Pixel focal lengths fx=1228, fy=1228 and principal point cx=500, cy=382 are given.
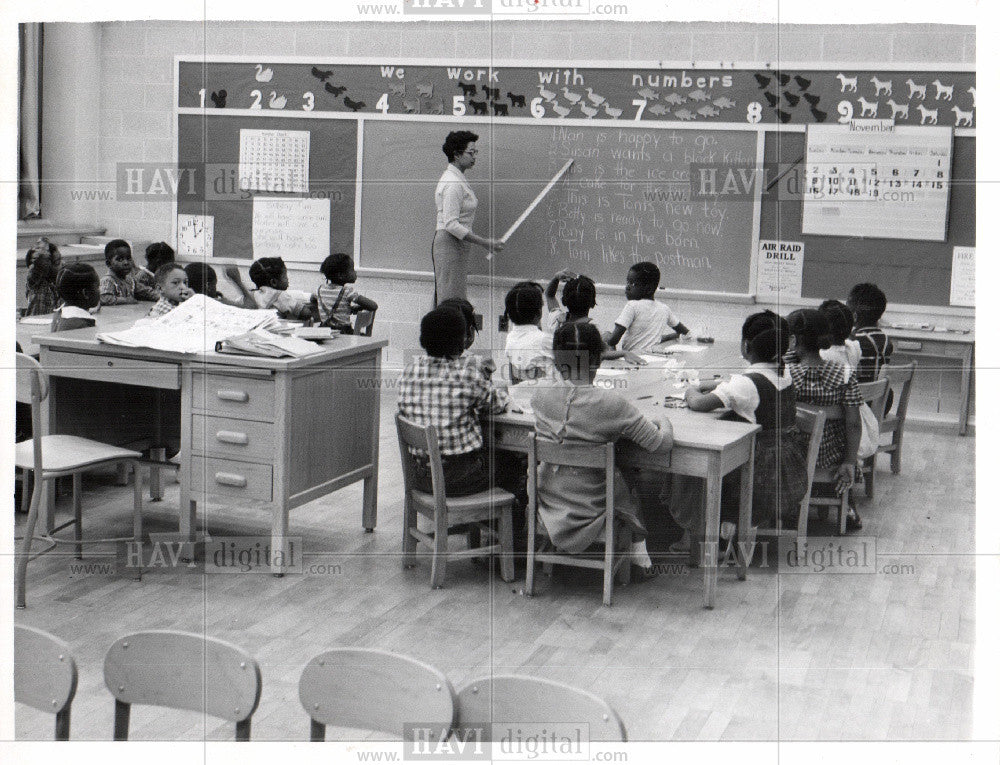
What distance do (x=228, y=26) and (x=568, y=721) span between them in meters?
6.42

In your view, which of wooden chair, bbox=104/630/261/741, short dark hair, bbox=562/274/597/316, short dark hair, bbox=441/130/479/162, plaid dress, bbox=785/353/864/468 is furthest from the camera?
short dark hair, bbox=441/130/479/162

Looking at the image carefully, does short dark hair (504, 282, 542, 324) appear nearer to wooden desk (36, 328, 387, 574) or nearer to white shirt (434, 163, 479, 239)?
wooden desk (36, 328, 387, 574)

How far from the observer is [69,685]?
210 cm

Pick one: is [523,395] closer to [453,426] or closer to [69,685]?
[453,426]

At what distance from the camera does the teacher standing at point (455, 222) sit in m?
6.67

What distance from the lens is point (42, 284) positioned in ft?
18.9

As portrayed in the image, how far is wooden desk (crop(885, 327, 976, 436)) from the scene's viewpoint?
6.06 m

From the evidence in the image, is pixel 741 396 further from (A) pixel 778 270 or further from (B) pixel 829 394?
(A) pixel 778 270

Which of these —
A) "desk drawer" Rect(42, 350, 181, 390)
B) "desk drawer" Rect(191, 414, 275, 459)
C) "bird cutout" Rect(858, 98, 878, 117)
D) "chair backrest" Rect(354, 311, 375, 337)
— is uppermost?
"bird cutout" Rect(858, 98, 878, 117)

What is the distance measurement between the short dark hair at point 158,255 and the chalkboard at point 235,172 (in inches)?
35.7

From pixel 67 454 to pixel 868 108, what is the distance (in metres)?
4.28

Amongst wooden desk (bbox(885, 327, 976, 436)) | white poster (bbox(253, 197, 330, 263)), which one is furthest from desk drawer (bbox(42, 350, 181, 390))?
wooden desk (bbox(885, 327, 976, 436))

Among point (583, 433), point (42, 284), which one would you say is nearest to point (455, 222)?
point (42, 284)

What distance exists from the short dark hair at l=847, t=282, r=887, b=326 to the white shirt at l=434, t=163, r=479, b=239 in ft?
6.87
